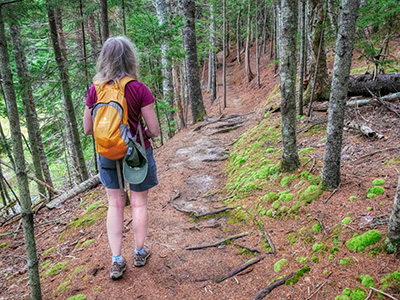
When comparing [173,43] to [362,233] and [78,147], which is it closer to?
[78,147]

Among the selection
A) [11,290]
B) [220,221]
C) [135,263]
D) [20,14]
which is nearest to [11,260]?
[11,290]

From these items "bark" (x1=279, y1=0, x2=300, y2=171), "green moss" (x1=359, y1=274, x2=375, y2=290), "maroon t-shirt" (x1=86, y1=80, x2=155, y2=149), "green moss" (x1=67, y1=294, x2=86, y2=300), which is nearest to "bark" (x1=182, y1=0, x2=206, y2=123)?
"bark" (x1=279, y1=0, x2=300, y2=171)

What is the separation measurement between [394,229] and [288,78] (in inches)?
104

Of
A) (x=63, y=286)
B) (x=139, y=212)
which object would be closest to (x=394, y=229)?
(x=139, y=212)

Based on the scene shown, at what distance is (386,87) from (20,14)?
7899mm

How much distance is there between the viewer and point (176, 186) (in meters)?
6.12

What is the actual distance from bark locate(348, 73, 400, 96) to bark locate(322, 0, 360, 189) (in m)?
3.28

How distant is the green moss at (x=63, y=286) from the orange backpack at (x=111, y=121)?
5.35 feet

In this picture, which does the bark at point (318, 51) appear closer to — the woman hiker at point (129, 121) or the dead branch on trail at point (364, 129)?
the dead branch on trail at point (364, 129)

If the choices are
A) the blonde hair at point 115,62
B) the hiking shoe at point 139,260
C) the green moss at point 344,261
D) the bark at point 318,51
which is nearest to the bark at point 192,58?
the bark at point 318,51

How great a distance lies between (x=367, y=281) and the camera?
2080mm

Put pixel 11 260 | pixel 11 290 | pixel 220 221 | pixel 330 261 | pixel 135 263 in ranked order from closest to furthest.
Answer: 1. pixel 330 261
2. pixel 135 263
3. pixel 11 290
4. pixel 220 221
5. pixel 11 260

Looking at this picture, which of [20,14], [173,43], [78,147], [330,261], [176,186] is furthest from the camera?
[173,43]

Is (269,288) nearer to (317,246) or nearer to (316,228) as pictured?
(317,246)
